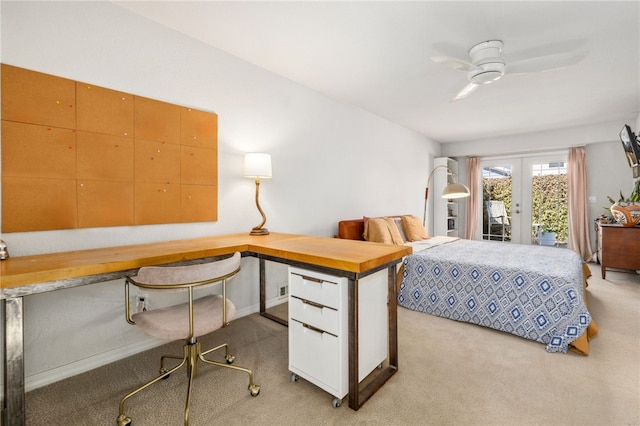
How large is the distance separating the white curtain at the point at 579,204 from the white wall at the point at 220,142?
12.6 ft

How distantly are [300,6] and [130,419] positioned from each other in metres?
2.70

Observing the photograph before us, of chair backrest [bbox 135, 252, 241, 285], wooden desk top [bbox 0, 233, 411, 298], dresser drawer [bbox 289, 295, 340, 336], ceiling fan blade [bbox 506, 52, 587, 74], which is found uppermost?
ceiling fan blade [bbox 506, 52, 587, 74]

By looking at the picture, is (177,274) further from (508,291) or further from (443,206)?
(443,206)

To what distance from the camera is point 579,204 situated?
5.29 metres

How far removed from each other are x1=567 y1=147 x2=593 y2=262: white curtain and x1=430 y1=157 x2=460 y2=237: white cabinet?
202 cm

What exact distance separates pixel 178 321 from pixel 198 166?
142 cm

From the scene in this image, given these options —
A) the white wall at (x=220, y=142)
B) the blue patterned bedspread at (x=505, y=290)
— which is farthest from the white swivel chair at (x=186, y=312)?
the blue patterned bedspread at (x=505, y=290)

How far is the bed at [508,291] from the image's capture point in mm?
2236

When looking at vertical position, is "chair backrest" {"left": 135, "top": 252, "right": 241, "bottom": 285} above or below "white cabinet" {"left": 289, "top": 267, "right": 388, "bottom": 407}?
above

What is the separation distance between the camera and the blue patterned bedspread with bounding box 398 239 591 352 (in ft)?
7.41

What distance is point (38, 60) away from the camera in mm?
1802

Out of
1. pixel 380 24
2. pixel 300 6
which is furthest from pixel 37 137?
pixel 380 24

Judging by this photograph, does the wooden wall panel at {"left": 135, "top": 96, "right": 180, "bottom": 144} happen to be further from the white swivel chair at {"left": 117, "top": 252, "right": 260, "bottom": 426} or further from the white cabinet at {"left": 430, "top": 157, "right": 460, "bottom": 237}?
the white cabinet at {"left": 430, "top": 157, "right": 460, "bottom": 237}

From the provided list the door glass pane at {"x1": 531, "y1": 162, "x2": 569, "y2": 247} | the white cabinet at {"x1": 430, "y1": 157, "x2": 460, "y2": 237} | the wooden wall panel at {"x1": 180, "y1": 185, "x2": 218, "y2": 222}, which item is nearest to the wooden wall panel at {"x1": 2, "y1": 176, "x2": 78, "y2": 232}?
the wooden wall panel at {"x1": 180, "y1": 185, "x2": 218, "y2": 222}
